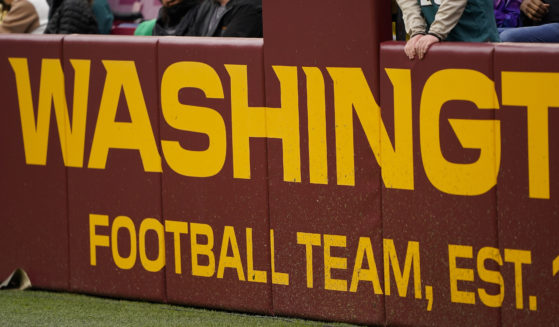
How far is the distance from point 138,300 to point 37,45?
1580 millimetres

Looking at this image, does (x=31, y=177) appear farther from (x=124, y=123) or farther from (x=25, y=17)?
(x=25, y=17)

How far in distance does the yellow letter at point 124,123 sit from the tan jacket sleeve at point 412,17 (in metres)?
1.53

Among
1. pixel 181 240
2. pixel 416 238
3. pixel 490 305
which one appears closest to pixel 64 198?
pixel 181 240

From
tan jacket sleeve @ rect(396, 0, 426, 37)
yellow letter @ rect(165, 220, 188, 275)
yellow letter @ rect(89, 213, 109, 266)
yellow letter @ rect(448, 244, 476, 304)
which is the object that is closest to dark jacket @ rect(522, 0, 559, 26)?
tan jacket sleeve @ rect(396, 0, 426, 37)

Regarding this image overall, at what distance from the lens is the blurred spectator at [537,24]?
6.51 m

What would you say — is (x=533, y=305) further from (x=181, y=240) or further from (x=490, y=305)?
(x=181, y=240)

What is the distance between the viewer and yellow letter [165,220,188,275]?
596 centimetres

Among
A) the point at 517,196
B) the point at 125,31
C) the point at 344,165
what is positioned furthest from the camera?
the point at 125,31

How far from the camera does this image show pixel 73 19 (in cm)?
834

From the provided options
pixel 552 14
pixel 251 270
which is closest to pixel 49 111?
pixel 251 270

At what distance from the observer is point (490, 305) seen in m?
5.09

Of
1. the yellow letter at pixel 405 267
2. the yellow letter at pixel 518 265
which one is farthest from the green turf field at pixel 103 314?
the yellow letter at pixel 518 265

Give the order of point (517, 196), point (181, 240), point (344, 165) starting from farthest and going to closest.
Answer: point (181, 240) < point (344, 165) < point (517, 196)

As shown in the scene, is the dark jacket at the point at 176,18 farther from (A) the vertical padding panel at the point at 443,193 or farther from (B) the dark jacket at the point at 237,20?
(A) the vertical padding panel at the point at 443,193
